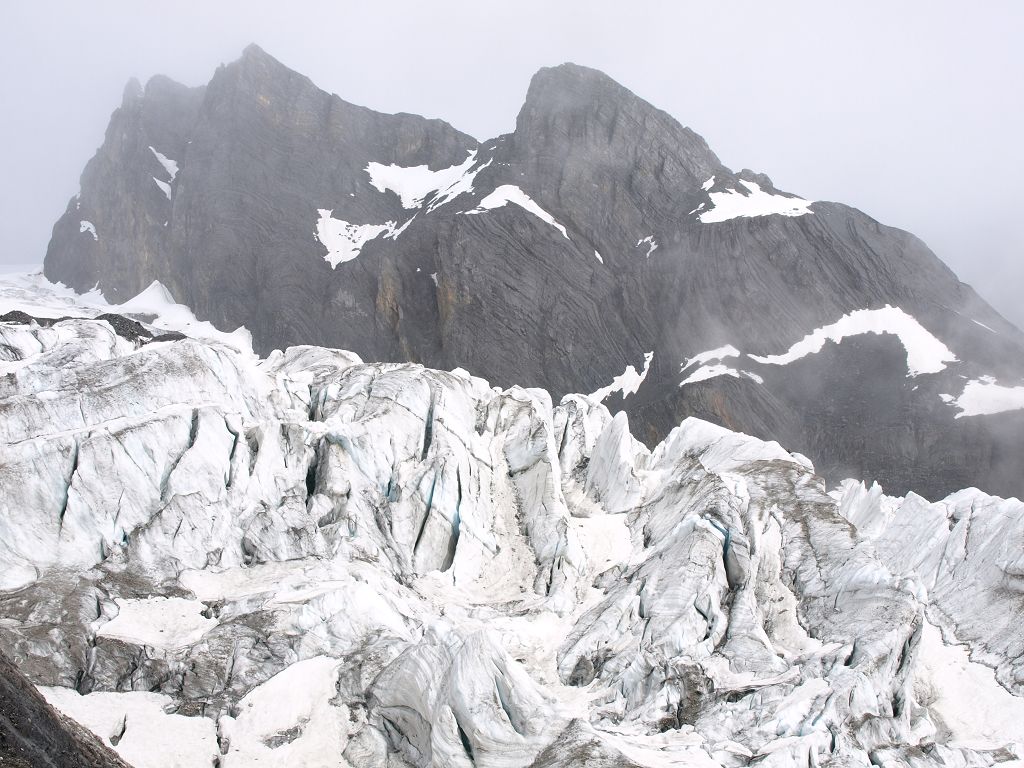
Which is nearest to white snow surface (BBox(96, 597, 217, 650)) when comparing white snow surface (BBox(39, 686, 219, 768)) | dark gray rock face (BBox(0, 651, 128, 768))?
white snow surface (BBox(39, 686, 219, 768))

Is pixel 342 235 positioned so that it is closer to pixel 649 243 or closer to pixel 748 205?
pixel 649 243

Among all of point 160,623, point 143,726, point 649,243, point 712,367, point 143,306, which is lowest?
point 143,726

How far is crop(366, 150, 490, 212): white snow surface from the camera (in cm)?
10744

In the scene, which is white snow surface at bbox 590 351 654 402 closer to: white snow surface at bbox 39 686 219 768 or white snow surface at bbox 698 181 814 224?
white snow surface at bbox 698 181 814 224

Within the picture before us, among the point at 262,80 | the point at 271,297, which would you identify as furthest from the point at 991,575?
the point at 262,80

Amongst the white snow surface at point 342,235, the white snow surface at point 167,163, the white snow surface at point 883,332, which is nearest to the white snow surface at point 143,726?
the white snow surface at point 883,332

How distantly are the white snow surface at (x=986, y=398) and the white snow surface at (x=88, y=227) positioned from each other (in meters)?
113

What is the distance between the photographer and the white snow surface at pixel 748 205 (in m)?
95.4

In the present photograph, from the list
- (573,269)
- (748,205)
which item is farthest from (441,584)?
(748,205)

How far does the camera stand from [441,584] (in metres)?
33.4

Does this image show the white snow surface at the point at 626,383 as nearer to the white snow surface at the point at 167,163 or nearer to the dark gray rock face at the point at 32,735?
the dark gray rock face at the point at 32,735

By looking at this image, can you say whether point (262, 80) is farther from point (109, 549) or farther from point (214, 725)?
point (214, 725)

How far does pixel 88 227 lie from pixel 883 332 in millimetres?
110724

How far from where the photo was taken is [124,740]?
21094 mm
